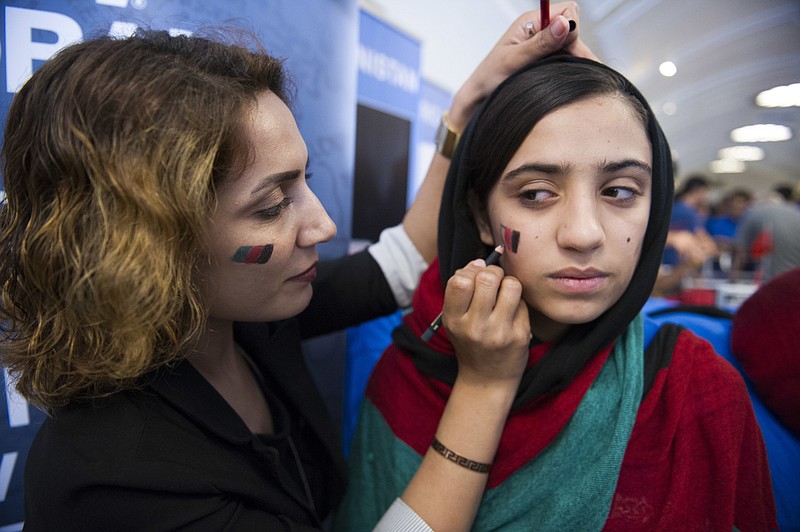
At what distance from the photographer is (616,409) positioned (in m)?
0.70

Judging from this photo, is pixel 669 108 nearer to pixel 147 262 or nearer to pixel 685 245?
pixel 147 262

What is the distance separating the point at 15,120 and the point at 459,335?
0.65m

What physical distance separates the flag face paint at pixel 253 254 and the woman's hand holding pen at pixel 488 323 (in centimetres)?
27

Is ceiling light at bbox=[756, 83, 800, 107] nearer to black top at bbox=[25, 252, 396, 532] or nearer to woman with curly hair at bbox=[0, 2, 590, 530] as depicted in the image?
woman with curly hair at bbox=[0, 2, 590, 530]

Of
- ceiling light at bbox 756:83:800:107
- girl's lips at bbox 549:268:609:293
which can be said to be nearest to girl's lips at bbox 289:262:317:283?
girl's lips at bbox 549:268:609:293

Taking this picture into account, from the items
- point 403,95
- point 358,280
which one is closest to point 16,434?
point 358,280

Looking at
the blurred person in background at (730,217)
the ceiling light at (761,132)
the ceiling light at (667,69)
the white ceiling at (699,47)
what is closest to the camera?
the white ceiling at (699,47)

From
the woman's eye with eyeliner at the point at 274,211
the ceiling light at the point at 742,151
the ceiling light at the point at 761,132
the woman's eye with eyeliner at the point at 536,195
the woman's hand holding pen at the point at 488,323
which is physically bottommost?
the woman's hand holding pen at the point at 488,323

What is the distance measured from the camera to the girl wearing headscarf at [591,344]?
65 cm

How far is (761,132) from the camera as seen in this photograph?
4.44 feet

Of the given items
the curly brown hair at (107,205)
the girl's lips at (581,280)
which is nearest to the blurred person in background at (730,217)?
the girl's lips at (581,280)

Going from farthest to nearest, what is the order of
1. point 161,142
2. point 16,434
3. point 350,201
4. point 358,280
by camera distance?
point 350,201
point 358,280
point 16,434
point 161,142

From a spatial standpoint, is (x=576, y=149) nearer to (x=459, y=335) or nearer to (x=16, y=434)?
(x=459, y=335)

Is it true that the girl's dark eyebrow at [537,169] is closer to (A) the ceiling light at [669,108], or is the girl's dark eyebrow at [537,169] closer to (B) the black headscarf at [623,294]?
(B) the black headscarf at [623,294]
